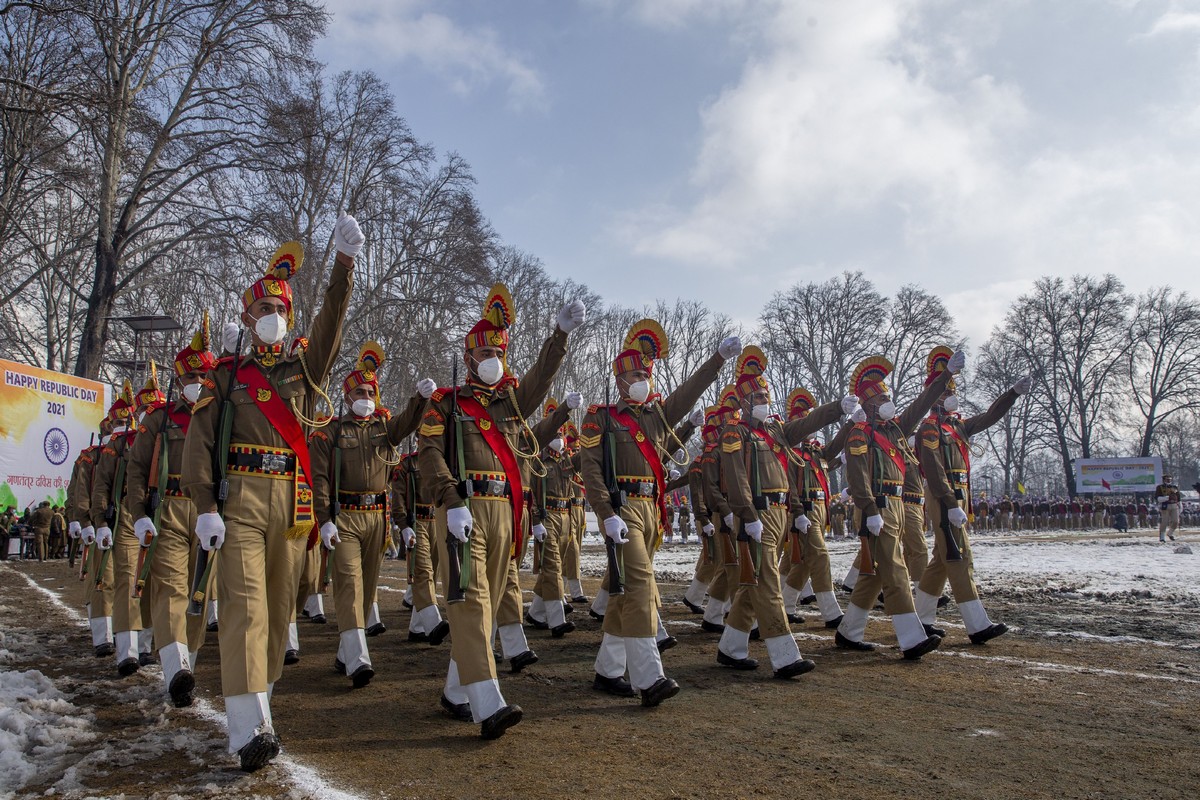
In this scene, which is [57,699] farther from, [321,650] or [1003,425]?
[1003,425]

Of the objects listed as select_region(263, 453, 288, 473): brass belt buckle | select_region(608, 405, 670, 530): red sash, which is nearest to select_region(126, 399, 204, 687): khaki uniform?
select_region(263, 453, 288, 473): brass belt buckle

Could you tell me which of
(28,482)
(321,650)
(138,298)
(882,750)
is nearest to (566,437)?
(321,650)

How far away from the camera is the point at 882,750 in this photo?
4305 mm

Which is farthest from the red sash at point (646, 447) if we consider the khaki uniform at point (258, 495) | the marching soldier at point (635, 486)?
the khaki uniform at point (258, 495)

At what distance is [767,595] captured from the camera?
20.9 ft

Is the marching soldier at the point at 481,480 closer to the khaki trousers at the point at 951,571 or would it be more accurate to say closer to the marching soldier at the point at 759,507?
the marching soldier at the point at 759,507

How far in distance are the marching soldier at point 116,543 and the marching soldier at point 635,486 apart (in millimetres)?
4181

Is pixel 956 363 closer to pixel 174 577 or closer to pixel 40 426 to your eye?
pixel 174 577

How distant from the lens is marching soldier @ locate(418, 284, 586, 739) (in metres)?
4.82

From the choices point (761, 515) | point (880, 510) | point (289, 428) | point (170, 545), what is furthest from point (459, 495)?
point (880, 510)

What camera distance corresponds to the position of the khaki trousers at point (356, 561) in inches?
261

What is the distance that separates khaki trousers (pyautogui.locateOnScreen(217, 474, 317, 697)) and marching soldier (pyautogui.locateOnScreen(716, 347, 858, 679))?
11.0 ft

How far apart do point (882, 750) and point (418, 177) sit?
28.9 meters

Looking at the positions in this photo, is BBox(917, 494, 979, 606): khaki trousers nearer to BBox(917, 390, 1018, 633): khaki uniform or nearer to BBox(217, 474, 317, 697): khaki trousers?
BBox(917, 390, 1018, 633): khaki uniform
